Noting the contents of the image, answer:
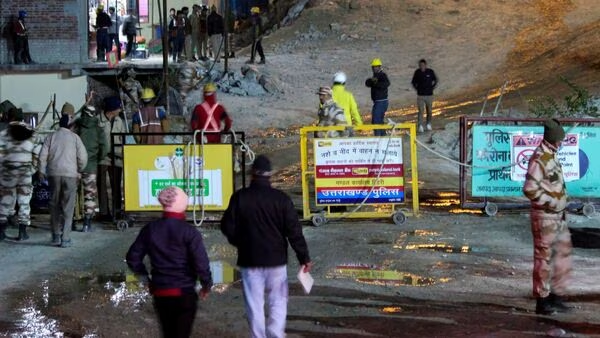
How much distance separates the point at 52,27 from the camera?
30.4 m

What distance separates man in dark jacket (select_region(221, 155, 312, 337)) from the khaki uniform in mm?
2769

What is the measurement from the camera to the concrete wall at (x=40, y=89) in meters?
28.3

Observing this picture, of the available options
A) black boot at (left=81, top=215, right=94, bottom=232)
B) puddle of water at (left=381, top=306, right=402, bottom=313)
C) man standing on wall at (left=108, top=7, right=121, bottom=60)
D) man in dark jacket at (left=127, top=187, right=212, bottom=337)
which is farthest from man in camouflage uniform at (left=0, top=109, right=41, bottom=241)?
man standing on wall at (left=108, top=7, right=121, bottom=60)

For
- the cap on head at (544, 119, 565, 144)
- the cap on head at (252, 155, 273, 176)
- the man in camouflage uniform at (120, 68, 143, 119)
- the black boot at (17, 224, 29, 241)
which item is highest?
the man in camouflage uniform at (120, 68, 143, 119)

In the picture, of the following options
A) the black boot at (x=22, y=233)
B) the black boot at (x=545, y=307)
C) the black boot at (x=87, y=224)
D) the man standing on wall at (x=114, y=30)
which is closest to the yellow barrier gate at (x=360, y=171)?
the black boot at (x=87, y=224)

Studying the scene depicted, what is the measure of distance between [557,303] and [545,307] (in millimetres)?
146

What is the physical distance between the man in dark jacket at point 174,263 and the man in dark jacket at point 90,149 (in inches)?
265

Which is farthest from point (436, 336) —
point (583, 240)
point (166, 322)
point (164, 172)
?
point (164, 172)

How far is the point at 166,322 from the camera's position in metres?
6.86

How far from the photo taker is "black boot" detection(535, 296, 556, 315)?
9.08 metres

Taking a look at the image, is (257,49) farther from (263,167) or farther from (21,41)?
(263,167)

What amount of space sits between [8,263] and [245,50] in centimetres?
2804

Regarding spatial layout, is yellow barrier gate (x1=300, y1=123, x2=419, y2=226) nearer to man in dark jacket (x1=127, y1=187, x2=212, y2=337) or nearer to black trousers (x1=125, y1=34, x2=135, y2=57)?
man in dark jacket (x1=127, y1=187, x2=212, y2=337)

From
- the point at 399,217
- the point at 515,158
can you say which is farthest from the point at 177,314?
the point at 515,158
